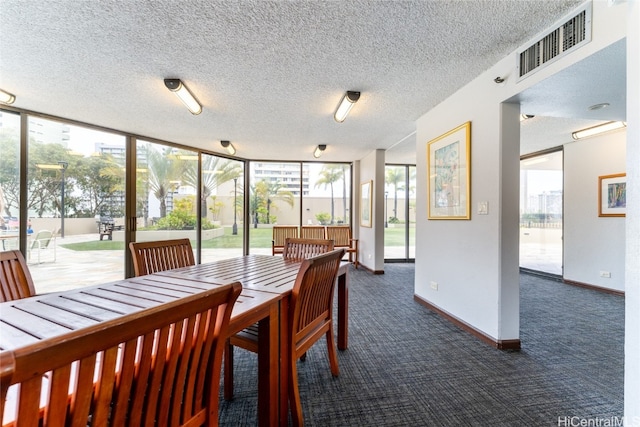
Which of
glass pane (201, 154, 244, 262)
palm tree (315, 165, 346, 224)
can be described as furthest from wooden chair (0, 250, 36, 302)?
palm tree (315, 165, 346, 224)

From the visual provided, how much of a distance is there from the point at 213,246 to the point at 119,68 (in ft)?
12.3

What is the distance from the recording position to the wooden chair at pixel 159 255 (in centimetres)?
202

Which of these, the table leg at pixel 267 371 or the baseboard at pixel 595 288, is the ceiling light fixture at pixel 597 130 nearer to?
the baseboard at pixel 595 288

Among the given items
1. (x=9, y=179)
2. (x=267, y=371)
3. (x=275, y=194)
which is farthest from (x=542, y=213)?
(x=9, y=179)

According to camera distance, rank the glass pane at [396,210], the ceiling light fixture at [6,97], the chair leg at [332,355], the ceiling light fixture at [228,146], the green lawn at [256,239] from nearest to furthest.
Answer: the chair leg at [332,355]
the ceiling light fixture at [6,97]
the ceiling light fixture at [228,146]
the green lawn at [256,239]
the glass pane at [396,210]

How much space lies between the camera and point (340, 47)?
2.02 m

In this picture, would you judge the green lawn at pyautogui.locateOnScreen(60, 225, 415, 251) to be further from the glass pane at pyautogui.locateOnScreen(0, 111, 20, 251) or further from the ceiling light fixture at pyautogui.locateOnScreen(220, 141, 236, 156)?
the glass pane at pyautogui.locateOnScreen(0, 111, 20, 251)

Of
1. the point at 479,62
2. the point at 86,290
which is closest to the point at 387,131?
the point at 479,62

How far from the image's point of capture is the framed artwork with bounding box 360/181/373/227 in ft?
18.0

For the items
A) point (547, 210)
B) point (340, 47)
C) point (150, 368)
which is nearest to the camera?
point (150, 368)

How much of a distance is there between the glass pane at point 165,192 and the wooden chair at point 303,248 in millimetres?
2920

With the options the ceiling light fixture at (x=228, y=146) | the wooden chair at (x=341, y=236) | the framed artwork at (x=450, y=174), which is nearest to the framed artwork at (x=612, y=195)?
the framed artwork at (x=450, y=174)

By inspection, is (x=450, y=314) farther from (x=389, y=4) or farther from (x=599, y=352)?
(x=389, y=4)

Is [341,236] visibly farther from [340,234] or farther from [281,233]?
[281,233]
